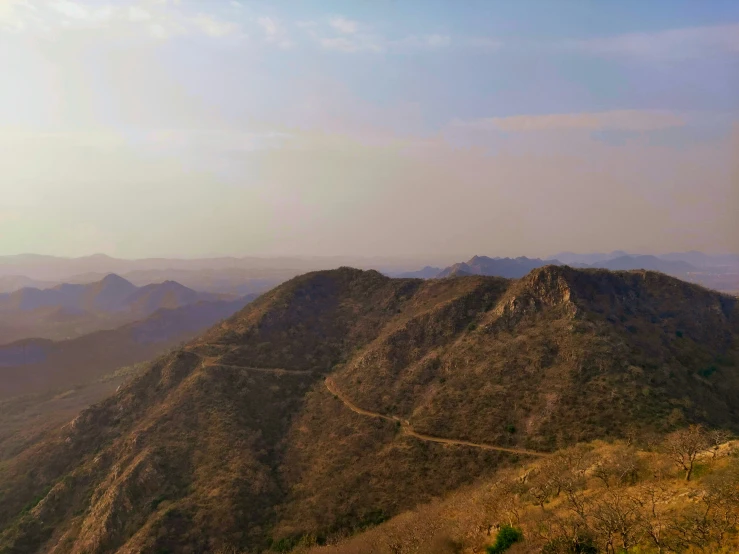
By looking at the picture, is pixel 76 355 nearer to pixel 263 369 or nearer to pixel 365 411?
pixel 263 369

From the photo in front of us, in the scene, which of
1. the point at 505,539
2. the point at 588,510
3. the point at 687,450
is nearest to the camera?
the point at 588,510

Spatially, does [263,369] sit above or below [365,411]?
above

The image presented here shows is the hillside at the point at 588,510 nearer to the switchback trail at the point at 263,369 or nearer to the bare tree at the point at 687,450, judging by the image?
the bare tree at the point at 687,450

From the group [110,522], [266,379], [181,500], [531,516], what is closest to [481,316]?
[266,379]

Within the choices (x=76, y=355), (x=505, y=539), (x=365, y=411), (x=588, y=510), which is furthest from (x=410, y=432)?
(x=76, y=355)

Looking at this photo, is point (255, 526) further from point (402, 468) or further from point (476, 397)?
point (476, 397)

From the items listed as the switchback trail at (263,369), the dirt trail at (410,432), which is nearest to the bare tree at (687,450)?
the dirt trail at (410,432)

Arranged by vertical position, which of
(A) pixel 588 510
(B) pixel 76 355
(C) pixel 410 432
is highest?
(A) pixel 588 510
